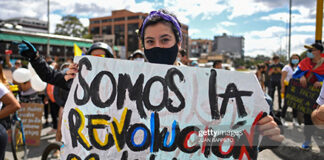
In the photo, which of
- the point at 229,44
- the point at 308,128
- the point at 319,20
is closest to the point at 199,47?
the point at 229,44

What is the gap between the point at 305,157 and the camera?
3791mm

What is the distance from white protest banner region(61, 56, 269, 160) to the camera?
131cm

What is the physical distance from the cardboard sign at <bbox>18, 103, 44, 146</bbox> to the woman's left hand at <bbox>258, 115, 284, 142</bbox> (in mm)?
4452

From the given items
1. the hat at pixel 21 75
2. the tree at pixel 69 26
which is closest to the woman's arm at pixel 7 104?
the hat at pixel 21 75

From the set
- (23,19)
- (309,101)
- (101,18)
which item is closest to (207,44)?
(101,18)

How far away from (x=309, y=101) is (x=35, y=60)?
4576mm

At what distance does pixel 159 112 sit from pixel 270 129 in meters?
0.65

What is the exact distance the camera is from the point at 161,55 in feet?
5.52

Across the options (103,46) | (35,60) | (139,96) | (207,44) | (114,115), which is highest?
(207,44)

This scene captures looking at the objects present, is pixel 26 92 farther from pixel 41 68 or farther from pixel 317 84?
pixel 317 84

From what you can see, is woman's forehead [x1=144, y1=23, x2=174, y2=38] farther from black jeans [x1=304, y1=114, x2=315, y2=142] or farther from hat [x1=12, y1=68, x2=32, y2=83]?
hat [x1=12, y1=68, x2=32, y2=83]

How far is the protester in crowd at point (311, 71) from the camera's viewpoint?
4.04m

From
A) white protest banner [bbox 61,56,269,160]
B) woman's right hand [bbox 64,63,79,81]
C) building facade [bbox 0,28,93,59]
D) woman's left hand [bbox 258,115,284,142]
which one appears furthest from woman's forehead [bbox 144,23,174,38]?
building facade [bbox 0,28,93,59]

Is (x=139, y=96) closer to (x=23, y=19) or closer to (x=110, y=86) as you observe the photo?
(x=110, y=86)
